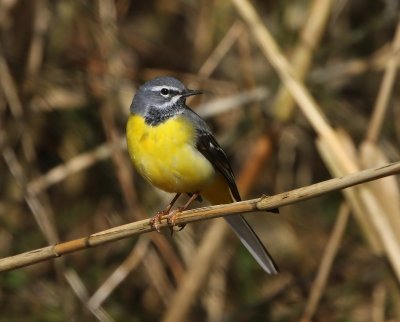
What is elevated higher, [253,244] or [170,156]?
[170,156]

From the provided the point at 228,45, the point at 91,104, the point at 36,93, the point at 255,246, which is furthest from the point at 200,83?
the point at 255,246

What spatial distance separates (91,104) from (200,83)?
92 centimetres

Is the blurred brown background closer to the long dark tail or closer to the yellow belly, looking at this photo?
the long dark tail

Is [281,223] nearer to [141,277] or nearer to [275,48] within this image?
[141,277]

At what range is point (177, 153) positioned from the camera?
14.5 ft

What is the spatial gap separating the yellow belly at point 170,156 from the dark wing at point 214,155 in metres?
0.06

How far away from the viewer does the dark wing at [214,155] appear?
15.2ft

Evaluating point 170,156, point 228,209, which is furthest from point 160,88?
point 228,209

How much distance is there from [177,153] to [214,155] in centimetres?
34

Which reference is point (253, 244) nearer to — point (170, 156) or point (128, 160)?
point (170, 156)

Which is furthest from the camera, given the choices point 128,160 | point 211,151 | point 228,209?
point 128,160

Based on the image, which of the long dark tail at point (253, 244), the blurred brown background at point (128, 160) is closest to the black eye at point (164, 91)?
the long dark tail at point (253, 244)

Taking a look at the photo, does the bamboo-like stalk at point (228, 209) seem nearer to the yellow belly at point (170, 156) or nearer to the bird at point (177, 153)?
the bird at point (177, 153)

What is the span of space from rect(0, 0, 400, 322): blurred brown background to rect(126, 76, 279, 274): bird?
0.92m
